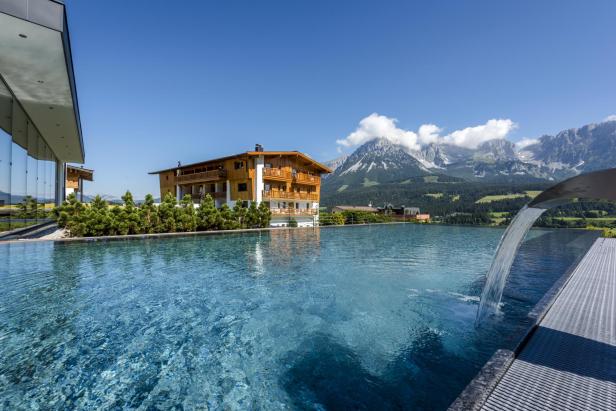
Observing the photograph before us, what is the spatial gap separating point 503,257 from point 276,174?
24.9m

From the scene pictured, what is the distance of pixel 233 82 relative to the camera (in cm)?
2305

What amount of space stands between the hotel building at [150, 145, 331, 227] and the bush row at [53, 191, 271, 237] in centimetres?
514

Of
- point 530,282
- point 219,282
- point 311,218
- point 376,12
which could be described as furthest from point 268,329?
point 311,218

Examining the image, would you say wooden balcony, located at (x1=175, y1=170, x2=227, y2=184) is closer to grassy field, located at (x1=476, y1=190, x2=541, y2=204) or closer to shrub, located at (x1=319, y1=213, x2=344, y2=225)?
shrub, located at (x1=319, y1=213, x2=344, y2=225)

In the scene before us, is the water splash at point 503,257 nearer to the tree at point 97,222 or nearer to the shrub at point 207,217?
the tree at point 97,222

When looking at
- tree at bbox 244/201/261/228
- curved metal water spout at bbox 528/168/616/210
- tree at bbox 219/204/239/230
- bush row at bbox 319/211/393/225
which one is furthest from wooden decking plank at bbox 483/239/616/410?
bush row at bbox 319/211/393/225

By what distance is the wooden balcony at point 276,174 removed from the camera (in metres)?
28.2

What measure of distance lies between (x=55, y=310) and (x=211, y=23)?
17195 millimetres

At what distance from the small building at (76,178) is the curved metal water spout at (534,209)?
3910cm

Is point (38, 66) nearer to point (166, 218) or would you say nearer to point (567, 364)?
point (166, 218)

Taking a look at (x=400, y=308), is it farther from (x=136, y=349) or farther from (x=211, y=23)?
(x=211, y=23)

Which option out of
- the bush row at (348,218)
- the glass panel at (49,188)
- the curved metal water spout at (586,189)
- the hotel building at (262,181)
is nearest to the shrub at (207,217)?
the hotel building at (262,181)

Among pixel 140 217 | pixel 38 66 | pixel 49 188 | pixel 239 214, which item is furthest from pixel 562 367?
pixel 49 188

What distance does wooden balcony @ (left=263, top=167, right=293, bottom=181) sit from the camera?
28172 millimetres
